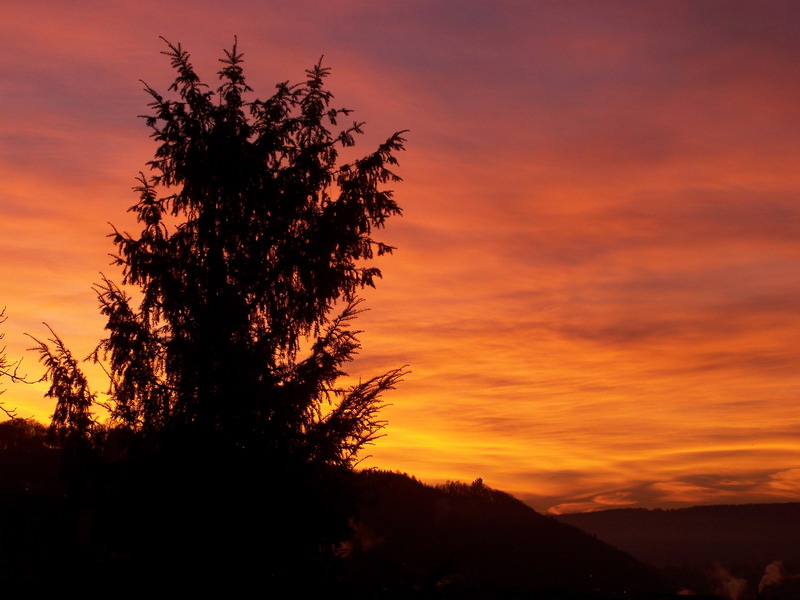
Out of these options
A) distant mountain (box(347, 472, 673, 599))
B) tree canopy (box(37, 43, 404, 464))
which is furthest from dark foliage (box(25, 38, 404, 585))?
distant mountain (box(347, 472, 673, 599))

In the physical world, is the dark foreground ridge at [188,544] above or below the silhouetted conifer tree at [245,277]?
below

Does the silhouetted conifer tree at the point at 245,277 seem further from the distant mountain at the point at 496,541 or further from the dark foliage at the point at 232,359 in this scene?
the distant mountain at the point at 496,541

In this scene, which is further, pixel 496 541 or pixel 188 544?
pixel 496 541

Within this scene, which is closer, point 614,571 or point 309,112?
point 309,112

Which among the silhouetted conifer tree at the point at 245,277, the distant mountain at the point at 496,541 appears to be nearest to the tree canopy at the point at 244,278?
the silhouetted conifer tree at the point at 245,277

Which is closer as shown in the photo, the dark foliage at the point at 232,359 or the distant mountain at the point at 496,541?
the dark foliage at the point at 232,359

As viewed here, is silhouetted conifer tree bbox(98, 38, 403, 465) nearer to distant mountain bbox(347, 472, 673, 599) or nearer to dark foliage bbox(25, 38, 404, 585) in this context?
dark foliage bbox(25, 38, 404, 585)

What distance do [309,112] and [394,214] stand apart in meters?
2.72

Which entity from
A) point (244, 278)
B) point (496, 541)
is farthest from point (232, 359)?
point (496, 541)

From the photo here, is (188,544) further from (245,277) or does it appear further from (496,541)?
(496,541)

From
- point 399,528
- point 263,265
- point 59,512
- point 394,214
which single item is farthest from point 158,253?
point 399,528

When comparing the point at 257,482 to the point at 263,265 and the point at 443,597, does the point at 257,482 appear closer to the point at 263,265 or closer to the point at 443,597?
the point at 263,265

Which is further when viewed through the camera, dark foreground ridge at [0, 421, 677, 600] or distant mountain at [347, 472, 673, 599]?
distant mountain at [347, 472, 673, 599]

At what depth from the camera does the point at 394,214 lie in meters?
17.0
